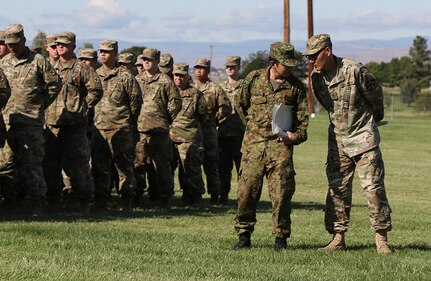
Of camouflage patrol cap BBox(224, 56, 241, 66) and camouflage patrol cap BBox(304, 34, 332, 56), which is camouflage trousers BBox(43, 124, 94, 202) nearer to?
camouflage patrol cap BBox(224, 56, 241, 66)

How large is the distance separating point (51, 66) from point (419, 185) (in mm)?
13952

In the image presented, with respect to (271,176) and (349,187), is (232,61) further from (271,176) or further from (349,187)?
(271,176)

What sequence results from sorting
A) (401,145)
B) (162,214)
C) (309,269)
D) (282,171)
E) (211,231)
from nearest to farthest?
1. (309,269)
2. (282,171)
3. (211,231)
4. (162,214)
5. (401,145)

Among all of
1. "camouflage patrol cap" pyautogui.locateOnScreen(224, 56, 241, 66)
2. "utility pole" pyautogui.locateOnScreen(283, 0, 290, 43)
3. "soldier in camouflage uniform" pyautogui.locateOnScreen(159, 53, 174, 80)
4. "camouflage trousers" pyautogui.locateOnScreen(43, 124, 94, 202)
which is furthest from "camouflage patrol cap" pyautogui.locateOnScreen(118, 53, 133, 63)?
"utility pole" pyautogui.locateOnScreen(283, 0, 290, 43)

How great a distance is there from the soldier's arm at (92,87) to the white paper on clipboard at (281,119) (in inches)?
185

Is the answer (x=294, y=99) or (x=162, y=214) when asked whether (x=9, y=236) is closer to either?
(x=294, y=99)

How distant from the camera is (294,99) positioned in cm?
1157

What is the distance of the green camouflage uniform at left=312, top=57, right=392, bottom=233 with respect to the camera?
37.9 feet

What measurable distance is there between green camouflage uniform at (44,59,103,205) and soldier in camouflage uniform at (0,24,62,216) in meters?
0.71

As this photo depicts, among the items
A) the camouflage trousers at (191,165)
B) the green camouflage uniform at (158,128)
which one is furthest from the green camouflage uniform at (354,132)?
the camouflage trousers at (191,165)

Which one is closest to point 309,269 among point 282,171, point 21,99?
point 282,171

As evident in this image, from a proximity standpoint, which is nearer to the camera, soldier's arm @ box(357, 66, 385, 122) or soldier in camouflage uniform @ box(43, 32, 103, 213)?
soldier's arm @ box(357, 66, 385, 122)

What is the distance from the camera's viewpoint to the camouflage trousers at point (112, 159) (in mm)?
16594

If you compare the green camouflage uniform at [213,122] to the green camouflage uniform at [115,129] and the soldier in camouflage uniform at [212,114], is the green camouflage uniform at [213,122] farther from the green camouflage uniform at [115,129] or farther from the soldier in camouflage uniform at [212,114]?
the green camouflage uniform at [115,129]
